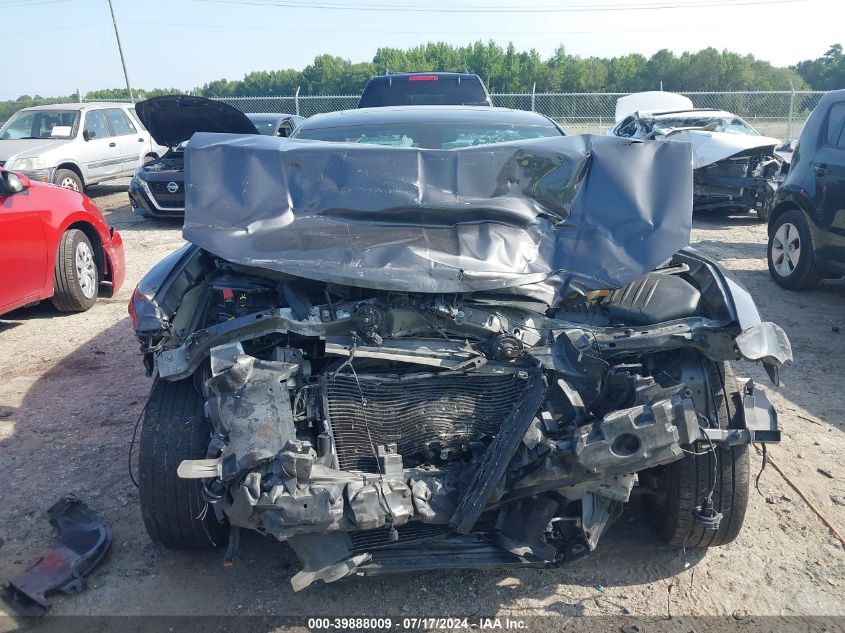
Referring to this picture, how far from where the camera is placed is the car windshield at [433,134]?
404 centimetres

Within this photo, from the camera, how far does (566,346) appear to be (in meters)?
2.59

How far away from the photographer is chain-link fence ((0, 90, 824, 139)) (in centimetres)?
1831

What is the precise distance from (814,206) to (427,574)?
5.31 meters

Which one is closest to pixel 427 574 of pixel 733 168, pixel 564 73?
pixel 733 168

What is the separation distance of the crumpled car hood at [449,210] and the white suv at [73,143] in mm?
9298

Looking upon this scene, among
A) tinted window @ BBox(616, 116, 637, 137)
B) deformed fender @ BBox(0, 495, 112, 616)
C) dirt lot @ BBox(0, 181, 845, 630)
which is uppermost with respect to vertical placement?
tinted window @ BBox(616, 116, 637, 137)

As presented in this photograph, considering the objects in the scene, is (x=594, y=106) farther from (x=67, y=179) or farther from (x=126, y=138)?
(x=67, y=179)

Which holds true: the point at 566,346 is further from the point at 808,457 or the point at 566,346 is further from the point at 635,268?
the point at 808,457

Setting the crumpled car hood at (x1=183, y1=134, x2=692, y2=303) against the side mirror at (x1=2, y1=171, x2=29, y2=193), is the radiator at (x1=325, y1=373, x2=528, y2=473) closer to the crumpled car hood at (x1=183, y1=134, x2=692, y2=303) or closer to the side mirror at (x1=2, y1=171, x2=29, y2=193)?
the crumpled car hood at (x1=183, y1=134, x2=692, y2=303)

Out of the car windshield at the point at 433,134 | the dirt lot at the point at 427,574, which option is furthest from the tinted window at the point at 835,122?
the car windshield at the point at 433,134

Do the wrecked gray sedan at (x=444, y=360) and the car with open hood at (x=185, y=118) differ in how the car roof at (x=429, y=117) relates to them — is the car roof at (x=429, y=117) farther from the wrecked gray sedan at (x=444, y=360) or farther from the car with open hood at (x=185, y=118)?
the wrecked gray sedan at (x=444, y=360)

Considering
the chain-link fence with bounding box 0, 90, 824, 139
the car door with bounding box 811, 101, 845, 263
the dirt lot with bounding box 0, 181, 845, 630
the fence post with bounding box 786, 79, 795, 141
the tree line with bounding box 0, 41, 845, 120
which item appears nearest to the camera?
the dirt lot with bounding box 0, 181, 845, 630

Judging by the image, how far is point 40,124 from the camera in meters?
12.0

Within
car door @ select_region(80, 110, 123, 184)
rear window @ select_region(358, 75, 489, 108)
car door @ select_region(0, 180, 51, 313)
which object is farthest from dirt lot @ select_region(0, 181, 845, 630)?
car door @ select_region(80, 110, 123, 184)
